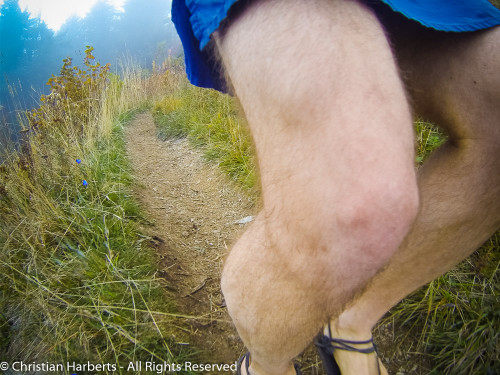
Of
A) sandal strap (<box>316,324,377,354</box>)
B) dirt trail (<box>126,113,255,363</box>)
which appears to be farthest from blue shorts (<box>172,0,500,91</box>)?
dirt trail (<box>126,113,255,363</box>)

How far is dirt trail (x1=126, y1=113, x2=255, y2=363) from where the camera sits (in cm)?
116

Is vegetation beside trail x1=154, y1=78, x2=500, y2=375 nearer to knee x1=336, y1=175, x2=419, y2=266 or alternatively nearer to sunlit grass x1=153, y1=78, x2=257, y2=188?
knee x1=336, y1=175, x2=419, y2=266

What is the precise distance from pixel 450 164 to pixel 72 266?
5.11 ft

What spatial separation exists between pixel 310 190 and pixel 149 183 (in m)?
2.33

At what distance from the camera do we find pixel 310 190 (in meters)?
0.40

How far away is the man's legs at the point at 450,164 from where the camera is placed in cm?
70

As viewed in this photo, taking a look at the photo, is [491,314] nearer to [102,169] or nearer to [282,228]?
[282,228]

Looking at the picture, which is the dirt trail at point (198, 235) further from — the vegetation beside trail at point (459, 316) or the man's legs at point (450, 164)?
the man's legs at point (450, 164)

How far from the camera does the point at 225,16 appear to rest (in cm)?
47

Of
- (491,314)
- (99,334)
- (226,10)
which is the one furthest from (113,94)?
(491,314)

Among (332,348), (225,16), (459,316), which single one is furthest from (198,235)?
(225,16)

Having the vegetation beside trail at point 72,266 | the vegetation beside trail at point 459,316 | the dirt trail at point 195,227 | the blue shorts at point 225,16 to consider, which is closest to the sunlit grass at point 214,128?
the dirt trail at point 195,227

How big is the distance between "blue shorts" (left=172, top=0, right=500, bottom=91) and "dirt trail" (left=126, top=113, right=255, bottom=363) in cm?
101

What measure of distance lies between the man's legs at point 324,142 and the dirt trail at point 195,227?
80cm
